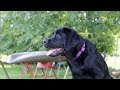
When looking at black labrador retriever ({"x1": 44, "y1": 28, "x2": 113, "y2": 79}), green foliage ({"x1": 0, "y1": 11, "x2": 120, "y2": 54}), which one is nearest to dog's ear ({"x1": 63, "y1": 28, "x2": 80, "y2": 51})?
black labrador retriever ({"x1": 44, "y1": 28, "x2": 113, "y2": 79})

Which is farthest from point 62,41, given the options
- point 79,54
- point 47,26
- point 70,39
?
point 47,26

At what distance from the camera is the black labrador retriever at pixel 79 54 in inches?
89.8

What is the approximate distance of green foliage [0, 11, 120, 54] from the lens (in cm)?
387

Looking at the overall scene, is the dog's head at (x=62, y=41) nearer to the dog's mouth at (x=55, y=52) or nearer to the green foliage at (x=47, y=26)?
the dog's mouth at (x=55, y=52)

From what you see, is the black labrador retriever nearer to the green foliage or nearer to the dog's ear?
the dog's ear

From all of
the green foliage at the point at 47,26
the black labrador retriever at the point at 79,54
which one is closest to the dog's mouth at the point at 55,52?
the black labrador retriever at the point at 79,54

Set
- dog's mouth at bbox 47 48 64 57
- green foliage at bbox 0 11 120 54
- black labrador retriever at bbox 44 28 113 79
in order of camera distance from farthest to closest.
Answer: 1. green foliage at bbox 0 11 120 54
2. dog's mouth at bbox 47 48 64 57
3. black labrador retriever at bbox 44 28 113 79

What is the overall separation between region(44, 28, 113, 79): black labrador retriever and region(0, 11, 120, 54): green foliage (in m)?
1.29

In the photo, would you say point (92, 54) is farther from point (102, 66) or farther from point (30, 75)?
point (30, 75)

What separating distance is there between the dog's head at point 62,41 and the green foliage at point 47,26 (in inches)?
49.4

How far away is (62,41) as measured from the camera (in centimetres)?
249

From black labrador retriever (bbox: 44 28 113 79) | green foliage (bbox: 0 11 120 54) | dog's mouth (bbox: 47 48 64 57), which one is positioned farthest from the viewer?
green foliage (bbox: 0 11 120 54)

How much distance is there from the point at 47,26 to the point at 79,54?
175cm
